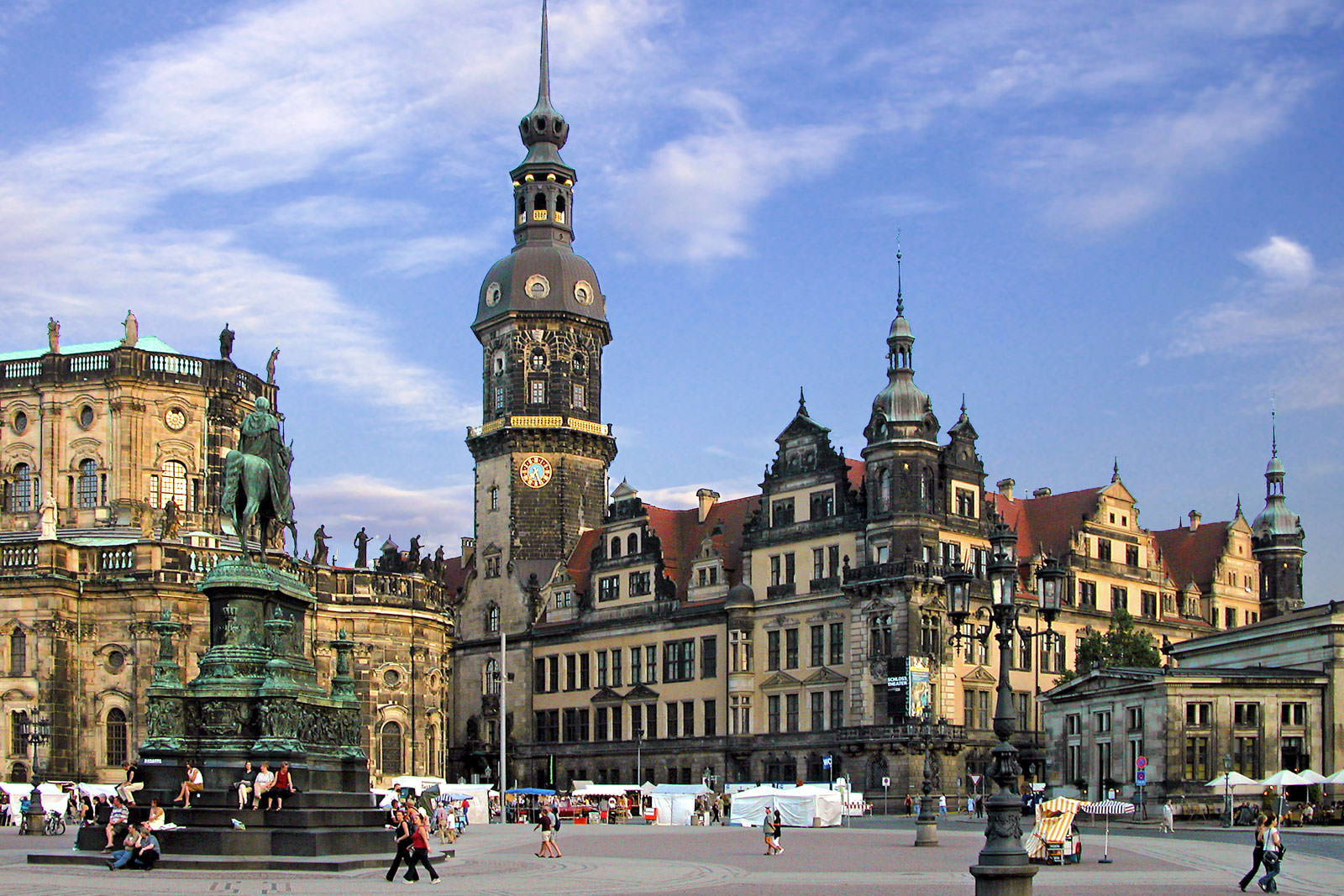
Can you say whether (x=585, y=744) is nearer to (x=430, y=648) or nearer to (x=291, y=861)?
Result: (x=430, y=648)

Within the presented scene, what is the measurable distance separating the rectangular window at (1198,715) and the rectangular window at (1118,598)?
79.9 feet

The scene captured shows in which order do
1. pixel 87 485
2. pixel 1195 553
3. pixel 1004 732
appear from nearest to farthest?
pixel 1004 732, pixel 87 485, pixel 1195 553

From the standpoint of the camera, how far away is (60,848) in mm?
38656

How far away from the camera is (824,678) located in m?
81.8

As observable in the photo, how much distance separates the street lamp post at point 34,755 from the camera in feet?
164

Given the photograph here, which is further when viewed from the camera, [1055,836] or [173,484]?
[173,484]

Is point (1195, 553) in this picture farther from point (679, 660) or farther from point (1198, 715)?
point (1198, 715)

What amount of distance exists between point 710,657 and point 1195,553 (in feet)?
96.4

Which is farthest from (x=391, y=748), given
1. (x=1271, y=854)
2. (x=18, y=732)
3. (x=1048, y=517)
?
(x=1271, y=854)

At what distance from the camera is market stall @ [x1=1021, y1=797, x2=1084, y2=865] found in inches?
1443

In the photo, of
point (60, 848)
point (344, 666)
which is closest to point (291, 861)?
point (344, 666)

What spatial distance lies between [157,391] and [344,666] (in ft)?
150

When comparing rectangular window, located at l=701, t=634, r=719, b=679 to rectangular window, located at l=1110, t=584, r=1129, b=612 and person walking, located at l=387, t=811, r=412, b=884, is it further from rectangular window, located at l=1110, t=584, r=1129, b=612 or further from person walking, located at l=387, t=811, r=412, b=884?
person walking, located at l=387, t=811, r=412, b=884

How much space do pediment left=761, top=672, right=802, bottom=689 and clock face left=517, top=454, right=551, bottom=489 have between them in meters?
21.8
